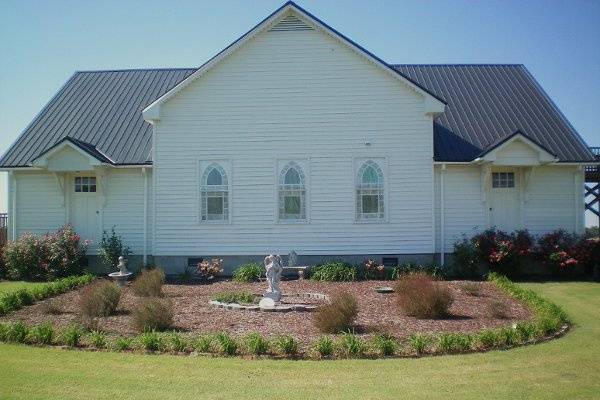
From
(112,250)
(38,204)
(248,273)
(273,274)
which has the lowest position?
(248,273)

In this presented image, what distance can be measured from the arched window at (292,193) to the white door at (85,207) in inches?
269

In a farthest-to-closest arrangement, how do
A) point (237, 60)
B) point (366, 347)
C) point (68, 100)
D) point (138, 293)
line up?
1. point (68, 100)
2. point (237, 60)
3. point (138, 293)
4. point (366, 347)

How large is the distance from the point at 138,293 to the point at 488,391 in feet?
34.4

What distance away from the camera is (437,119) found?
74.2ft

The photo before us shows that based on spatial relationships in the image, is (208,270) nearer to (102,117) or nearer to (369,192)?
(369,192)

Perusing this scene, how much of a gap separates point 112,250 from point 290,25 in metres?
9.90

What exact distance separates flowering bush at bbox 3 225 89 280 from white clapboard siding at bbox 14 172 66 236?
107 cm

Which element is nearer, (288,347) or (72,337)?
(288,347)

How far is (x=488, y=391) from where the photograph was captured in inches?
301

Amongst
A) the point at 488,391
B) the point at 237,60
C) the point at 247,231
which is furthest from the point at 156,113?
the point at 488,391

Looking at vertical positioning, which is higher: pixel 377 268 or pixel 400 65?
pixel 400 65

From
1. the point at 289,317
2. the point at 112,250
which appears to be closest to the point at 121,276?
the point at 112,250

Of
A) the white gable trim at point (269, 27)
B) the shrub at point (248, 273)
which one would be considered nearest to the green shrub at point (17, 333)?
the shrub at point (248, 273)

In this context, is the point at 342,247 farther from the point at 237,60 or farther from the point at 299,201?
the point at 237,60
